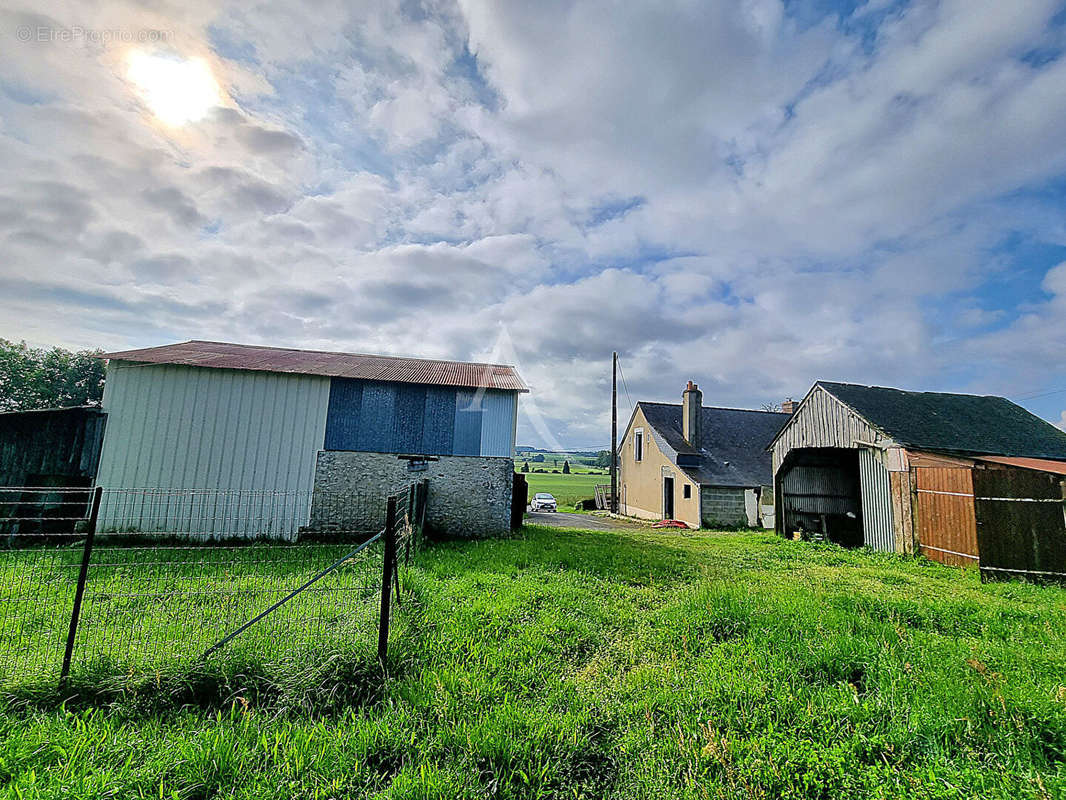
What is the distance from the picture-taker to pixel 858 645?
4.55m

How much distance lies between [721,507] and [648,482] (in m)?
4.78

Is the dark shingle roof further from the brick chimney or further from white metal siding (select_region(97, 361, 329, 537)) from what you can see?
white metal siding (select_region(97, 361, 329, 537))

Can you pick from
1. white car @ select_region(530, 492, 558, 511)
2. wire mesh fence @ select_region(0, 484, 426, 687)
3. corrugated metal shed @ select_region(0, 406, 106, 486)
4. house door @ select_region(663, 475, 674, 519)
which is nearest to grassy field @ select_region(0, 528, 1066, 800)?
wire mesh fence @ select_region(0, 484, 426, 687)

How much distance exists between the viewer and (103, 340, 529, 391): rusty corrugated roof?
13.0 m

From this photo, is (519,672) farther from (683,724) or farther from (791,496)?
(791,496)

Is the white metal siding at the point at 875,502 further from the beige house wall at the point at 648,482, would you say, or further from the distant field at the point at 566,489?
the distant field at the point at 566,489

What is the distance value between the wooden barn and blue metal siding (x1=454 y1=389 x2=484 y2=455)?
1059cm

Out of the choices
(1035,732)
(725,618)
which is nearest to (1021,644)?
(1035,732)

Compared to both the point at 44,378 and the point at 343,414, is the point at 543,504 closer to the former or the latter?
the point at 343,414

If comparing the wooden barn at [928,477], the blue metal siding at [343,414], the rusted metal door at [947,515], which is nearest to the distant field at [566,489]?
the wooden barn at [928,477]

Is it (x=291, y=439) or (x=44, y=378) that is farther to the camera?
(x=44, y=378)

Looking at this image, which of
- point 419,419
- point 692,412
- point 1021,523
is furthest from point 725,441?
point 419,419

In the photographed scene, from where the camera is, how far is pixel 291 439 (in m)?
12.9

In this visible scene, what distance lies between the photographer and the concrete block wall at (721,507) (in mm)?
20375
